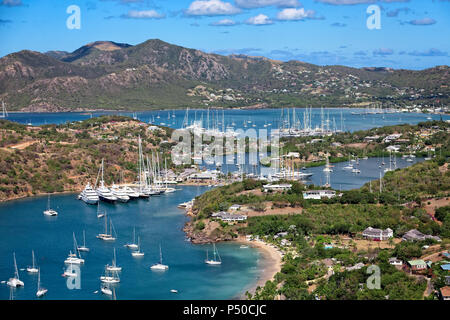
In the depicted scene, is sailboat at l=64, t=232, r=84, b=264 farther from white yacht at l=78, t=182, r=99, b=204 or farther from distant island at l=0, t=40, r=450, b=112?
distant island at l=0, t=40, r=450, b=112

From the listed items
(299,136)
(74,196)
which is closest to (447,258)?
(74,196)

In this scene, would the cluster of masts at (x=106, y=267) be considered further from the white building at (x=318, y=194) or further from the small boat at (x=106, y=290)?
the white building at (x=318, y=194)

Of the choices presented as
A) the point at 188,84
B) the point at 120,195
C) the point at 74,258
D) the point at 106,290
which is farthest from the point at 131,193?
the point at 188,84

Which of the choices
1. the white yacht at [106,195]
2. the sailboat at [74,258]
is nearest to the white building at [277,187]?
the white yacht at [106,195]

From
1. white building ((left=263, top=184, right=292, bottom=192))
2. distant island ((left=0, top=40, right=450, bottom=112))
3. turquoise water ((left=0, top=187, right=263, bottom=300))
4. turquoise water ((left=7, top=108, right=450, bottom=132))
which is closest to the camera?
turquoise water ((left=0, top=187, right=263, bottom=300))

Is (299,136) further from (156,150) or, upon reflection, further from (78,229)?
(78,229)

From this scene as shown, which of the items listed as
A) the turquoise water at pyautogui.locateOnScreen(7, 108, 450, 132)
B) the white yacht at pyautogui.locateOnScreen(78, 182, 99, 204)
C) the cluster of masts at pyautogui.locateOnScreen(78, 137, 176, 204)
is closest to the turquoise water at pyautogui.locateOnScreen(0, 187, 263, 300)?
the white yacht at pyautogui.locateOnScreen(78, 182, 99, 204)

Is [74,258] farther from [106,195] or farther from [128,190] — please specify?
[128,190]
